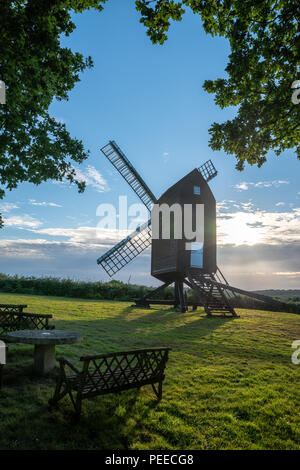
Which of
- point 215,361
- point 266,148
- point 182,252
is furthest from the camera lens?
point 182,252

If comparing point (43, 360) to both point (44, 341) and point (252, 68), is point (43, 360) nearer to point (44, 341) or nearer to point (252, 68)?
point (44, 341)

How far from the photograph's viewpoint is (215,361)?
7988mm

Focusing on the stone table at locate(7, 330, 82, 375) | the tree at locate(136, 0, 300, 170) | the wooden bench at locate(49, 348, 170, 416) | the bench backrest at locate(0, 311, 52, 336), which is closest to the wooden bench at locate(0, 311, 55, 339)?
the bench backrest at locate(0, 311, 52, 336)

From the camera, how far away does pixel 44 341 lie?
5.51 meters

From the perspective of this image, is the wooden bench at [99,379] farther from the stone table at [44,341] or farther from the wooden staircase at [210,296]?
the wooden staircase at [210,296]

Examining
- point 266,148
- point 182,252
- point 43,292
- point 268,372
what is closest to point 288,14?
point 266,148

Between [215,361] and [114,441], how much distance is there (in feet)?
15.5

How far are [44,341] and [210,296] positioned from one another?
48.8ft

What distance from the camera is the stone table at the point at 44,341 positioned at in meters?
5.52

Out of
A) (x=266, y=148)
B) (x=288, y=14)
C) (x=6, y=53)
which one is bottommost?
(x=266, y=148)

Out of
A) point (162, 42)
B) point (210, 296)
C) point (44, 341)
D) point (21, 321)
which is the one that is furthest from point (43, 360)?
point (210, 296)

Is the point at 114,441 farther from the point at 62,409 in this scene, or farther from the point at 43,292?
the point at 43,292

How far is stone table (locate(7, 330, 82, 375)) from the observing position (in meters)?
5.52
